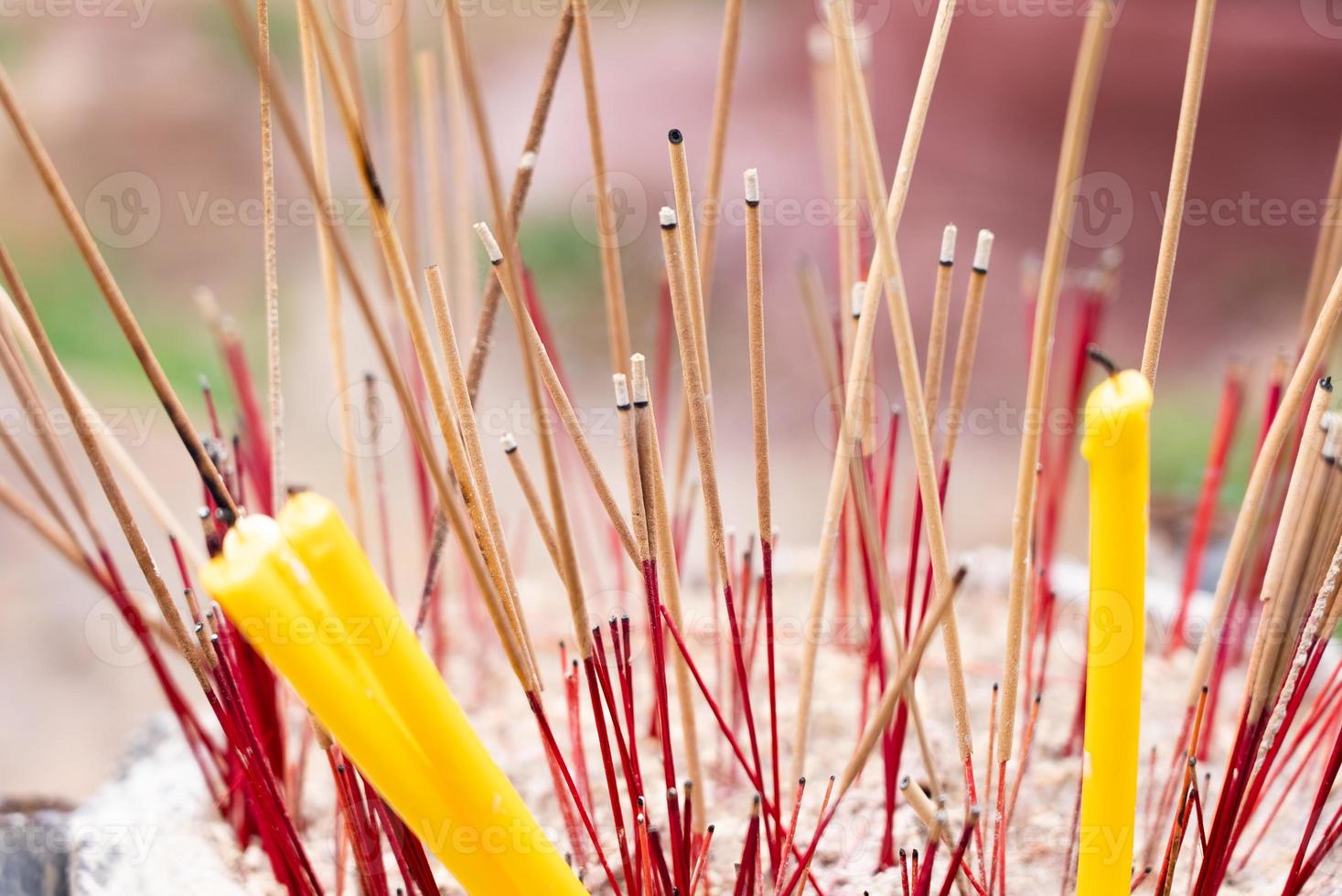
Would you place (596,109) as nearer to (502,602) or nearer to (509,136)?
(502,602)

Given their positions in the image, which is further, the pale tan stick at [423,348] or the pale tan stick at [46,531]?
the pale tan stick at [46,531]

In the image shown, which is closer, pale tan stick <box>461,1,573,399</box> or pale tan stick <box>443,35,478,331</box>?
pale tan stick <box>461,1,573,399</box>

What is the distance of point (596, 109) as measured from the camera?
288mm

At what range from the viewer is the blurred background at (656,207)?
0.99 metres

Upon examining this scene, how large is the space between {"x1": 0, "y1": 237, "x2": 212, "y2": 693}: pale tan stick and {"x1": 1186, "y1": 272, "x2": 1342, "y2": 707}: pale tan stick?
0.31 metres

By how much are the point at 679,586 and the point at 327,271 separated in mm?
181

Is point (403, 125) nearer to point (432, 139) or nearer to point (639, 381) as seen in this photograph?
point (432, 139)

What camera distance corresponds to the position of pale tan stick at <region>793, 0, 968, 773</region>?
24cm

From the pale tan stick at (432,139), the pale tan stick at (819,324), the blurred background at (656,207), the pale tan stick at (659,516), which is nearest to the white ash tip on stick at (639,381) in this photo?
the pale tan stick at (659,516)

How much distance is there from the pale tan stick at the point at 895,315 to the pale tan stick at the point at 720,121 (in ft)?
0.17

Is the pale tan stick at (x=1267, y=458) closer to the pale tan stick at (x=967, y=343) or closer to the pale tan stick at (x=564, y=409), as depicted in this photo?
the pale tan stick at (x=967, y=343)

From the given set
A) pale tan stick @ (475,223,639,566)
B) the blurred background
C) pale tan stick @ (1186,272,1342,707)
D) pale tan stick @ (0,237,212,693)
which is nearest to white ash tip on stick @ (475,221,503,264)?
pale tan stick @ (475,223,639,566)

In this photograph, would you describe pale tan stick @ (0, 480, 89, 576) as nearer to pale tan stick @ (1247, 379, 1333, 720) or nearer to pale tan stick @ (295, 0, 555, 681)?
Result: pale tan stick @ (295, 0, 555, 681)

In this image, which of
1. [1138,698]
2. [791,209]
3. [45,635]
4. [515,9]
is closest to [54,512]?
[1138,698]
